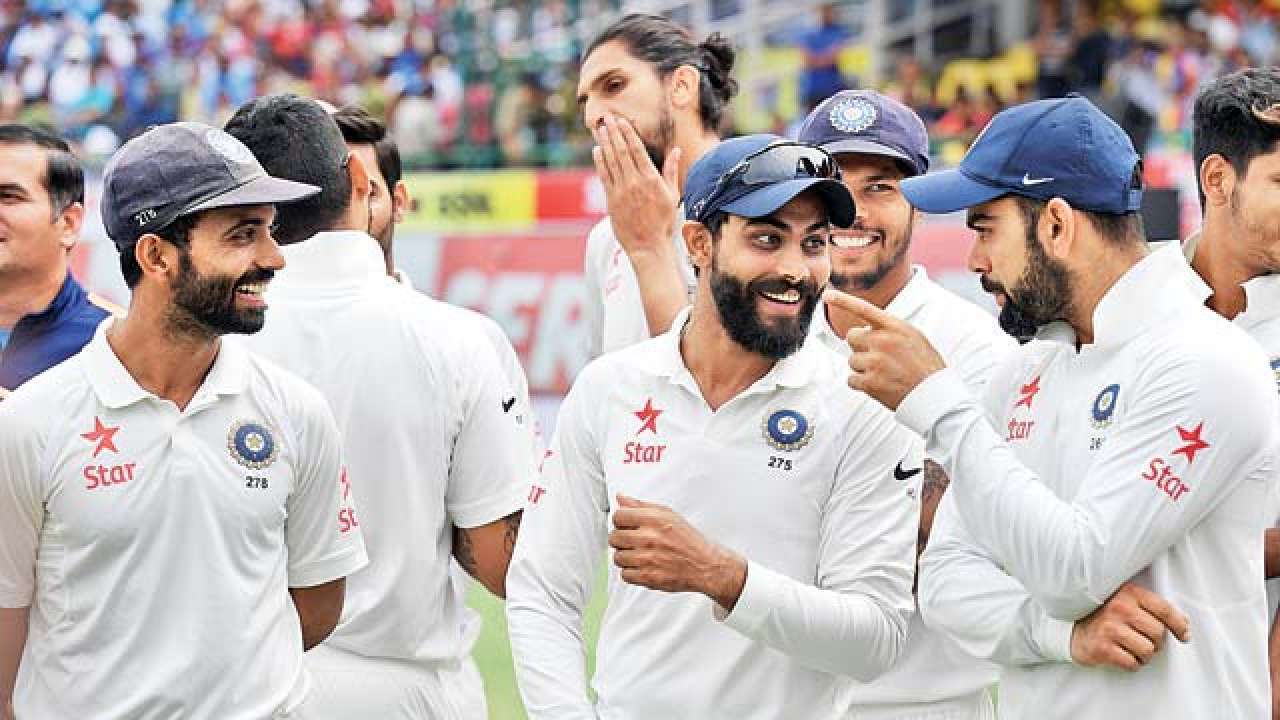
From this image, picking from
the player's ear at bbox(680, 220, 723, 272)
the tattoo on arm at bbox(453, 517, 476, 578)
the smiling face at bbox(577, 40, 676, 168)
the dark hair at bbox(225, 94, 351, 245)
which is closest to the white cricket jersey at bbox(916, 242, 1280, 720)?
the player's ear at bbox(680, 220, 723, 272)

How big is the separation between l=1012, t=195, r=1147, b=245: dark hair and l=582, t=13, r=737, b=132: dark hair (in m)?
2.53

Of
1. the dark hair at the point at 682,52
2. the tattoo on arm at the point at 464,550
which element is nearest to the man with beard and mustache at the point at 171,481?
the tattoo on arm at the point at 464,550

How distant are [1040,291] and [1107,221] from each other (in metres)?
0.20

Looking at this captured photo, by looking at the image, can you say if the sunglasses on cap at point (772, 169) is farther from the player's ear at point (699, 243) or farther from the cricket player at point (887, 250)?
the cricket player at point (887, 250)

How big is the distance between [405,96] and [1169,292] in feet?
67.7

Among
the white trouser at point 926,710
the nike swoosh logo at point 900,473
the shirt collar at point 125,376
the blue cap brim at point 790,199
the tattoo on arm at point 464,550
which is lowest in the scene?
the white trouser at point 926,710

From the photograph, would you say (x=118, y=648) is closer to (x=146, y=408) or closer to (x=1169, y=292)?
(x=146, y=408)

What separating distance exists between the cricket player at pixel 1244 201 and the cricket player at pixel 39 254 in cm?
308

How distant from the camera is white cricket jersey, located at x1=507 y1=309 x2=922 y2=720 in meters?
4.32

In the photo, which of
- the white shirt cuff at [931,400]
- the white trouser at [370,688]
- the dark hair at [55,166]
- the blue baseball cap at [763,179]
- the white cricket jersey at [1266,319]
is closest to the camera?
the white shirt cuff at [931,400]

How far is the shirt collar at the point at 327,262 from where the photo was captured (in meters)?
5.39

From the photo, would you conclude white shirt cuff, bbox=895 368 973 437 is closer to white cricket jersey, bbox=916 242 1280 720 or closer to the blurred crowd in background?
white cricket jersey, bbox=916 242 1280 720

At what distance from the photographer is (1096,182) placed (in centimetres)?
425

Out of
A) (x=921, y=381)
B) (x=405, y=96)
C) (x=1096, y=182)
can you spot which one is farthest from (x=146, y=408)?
(x=405, y=96)
